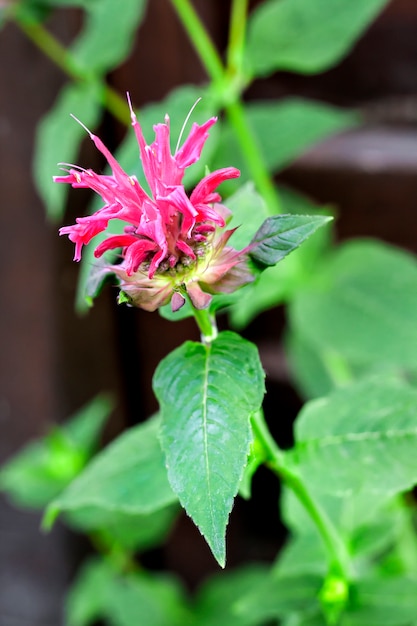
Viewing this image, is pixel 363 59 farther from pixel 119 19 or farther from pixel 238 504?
pixel 238 504

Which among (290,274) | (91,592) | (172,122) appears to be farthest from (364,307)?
(91,592)

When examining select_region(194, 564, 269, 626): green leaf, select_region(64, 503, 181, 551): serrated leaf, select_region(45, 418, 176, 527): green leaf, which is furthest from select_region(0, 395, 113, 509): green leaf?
select_region(45, 418, 176, 527): green leaf

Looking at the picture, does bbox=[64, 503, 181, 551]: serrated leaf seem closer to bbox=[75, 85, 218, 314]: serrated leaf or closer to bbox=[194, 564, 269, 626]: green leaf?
bbox=[194, 564, 269, 626]: green leaf

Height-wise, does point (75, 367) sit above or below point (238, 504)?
above

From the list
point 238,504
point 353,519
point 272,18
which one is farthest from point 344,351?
point 238,504

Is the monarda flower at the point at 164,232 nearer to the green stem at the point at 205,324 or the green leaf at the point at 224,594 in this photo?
the green stem at the point at 205,324

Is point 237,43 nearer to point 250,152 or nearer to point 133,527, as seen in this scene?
point 250,152
